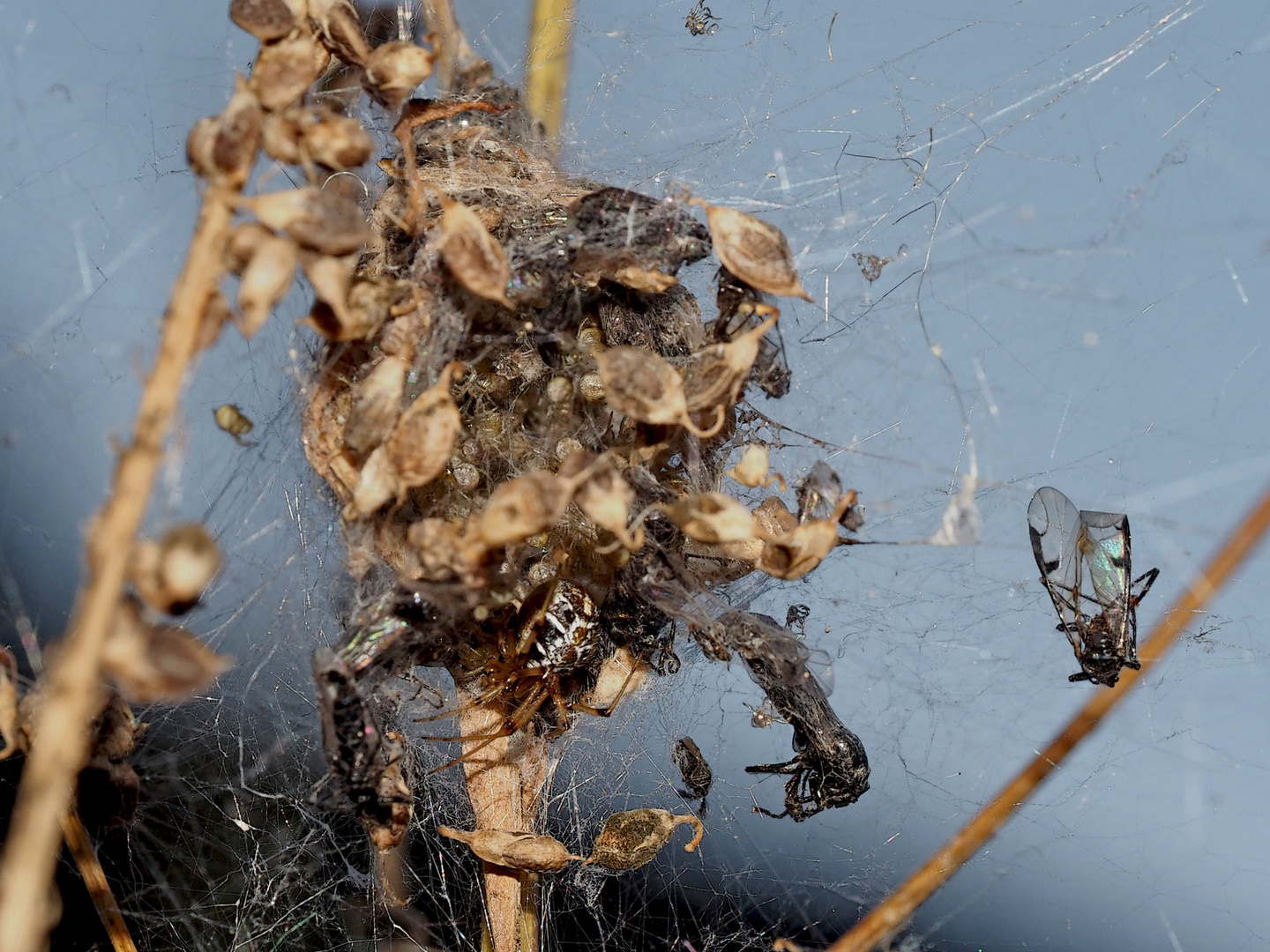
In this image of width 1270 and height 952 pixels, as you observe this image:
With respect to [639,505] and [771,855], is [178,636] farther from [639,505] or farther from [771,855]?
[771,855]

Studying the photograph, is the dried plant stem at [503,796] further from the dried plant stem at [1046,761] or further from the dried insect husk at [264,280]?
the dried insect husk at [264,280]

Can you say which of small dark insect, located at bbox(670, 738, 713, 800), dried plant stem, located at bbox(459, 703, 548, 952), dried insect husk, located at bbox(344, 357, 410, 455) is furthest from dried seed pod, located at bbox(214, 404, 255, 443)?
small dark insect, located at bbox(670, 738, 713, 800)

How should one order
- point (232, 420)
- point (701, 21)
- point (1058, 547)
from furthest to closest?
point (701, 21) → point (1058, 547) → point (232, 420)

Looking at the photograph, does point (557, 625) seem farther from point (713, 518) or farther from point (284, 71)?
point (284, 71)

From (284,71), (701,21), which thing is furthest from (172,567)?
(701,21)

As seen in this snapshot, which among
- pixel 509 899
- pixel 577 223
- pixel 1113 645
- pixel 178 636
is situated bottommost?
A: pixel 509 899

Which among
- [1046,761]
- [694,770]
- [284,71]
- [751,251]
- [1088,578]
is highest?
[284,71]

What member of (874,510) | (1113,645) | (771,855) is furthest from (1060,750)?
(771,855)
